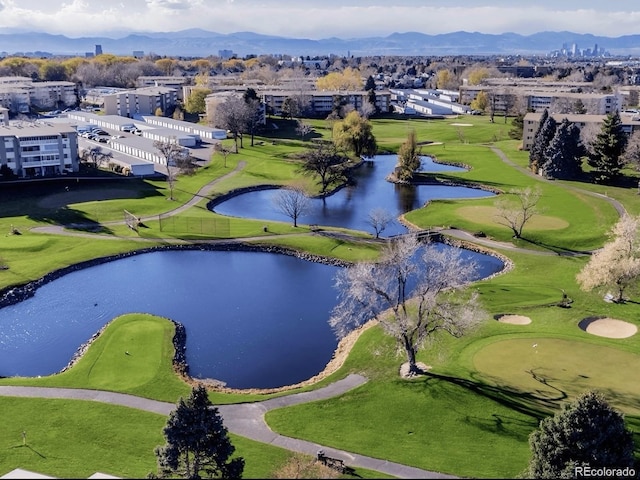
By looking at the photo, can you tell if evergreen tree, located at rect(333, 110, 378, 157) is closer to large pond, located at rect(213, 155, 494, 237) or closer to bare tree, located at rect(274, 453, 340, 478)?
large pond, located at rect(213, 155, 494, 237)

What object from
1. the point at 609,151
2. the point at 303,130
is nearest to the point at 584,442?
the point at 609,151

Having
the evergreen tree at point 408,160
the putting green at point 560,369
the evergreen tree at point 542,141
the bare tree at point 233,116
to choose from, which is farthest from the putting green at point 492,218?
the bare tree at point 233,116

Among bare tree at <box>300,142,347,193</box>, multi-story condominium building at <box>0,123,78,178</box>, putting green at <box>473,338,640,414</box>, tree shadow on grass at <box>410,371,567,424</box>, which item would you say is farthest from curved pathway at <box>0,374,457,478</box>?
multi-story condominium building at <box>0,123,78,178</box>

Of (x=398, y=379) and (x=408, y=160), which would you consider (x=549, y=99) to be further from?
(x=398, y=379)

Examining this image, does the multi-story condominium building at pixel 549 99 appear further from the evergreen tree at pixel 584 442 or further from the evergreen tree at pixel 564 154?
the evergreen tree at pixel 584 442

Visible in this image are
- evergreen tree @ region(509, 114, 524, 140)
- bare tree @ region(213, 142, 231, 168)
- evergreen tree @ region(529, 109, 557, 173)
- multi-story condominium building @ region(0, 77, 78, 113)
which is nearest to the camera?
evergreen tree @ region(529, 109, 557, 173)

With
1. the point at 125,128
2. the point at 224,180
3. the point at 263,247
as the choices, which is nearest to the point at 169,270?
the point at 263,247
